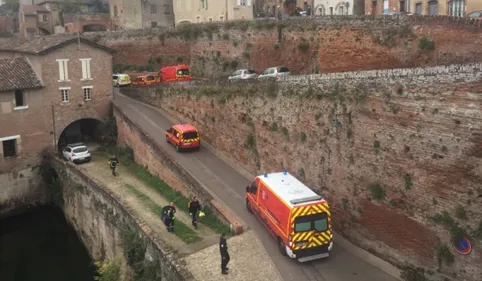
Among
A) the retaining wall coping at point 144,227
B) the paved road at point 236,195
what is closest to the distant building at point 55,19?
the paved road at point 236,195

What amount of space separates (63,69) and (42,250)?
42.6 feet

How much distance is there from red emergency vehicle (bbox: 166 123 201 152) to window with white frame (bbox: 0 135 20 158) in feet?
37.6

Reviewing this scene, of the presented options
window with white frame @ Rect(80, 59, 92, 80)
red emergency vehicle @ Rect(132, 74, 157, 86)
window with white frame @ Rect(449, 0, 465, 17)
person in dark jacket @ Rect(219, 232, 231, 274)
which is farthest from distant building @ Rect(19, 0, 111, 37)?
person in dark jacket @ Rect(219, 232, 231, 274)

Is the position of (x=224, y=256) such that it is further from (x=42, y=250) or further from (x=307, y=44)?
(x=307, y=44)

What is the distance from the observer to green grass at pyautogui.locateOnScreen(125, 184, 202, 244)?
64.7 ft

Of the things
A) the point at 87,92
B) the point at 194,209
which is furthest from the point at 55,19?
the point at 194,209

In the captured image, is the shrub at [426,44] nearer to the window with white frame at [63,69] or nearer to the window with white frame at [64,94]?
the window with white frame at [63,69]

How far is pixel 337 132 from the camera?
1894 centimetres

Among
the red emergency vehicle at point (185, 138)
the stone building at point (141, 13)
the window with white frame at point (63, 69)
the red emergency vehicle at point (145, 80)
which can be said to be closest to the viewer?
the red emergency vehicle at point (185, 138)

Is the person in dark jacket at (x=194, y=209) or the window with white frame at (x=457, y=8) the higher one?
the window with white frame at (x=457, y=8)

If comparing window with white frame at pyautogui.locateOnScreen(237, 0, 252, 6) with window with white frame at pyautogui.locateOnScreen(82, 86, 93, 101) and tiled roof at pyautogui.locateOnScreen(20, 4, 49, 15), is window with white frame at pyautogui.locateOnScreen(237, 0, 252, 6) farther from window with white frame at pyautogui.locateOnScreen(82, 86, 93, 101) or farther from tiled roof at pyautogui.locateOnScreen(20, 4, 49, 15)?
tiled roof at pyautogui.locateOnScreen(20, 4, 49, 15)

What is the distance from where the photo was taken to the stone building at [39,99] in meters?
31.2

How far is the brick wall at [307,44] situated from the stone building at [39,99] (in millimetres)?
9696

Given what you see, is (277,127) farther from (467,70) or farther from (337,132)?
(467,70)
